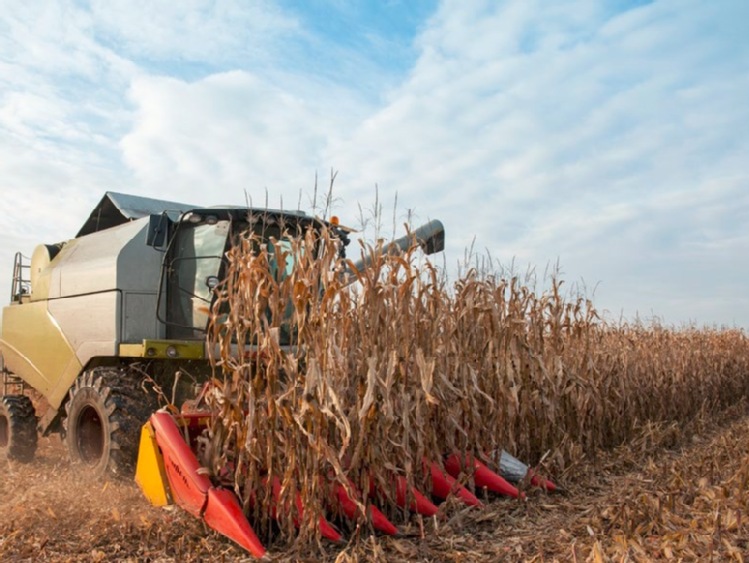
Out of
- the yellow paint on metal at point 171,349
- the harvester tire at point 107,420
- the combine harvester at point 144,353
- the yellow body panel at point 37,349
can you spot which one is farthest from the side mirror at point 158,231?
the yellow body panel at point 37,349

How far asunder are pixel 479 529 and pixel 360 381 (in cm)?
112

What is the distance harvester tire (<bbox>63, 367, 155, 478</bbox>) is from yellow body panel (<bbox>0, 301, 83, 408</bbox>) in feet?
2.20

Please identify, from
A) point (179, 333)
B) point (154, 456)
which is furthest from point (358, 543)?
point (179, 333)

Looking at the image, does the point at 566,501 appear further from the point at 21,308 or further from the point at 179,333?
the point at 21,308

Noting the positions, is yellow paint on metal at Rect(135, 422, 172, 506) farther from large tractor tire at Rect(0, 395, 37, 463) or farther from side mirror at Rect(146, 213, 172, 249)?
large tractor tire at Rect(0, 395, 37, 463)

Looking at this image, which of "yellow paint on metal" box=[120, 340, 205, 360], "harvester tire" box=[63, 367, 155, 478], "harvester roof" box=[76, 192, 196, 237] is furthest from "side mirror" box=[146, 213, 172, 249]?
"harvester roof" box=[76, 192, 196, 237]

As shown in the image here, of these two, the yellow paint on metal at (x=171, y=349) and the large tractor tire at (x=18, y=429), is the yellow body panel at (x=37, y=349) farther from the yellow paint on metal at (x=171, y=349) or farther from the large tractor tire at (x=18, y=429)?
the yellow paint on metal at (x=171, y=349)

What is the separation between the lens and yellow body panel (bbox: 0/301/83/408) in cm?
629

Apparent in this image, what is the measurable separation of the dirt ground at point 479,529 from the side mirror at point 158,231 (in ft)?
6.09

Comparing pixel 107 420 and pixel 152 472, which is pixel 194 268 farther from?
pixel 152 472

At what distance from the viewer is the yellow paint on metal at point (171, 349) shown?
509 centimetres

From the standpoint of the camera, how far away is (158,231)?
5.41m

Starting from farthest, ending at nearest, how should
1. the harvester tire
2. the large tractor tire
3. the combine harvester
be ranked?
the large tractor tire → the harvester tire → the combine harvester

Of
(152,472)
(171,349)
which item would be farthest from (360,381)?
(171,349)
